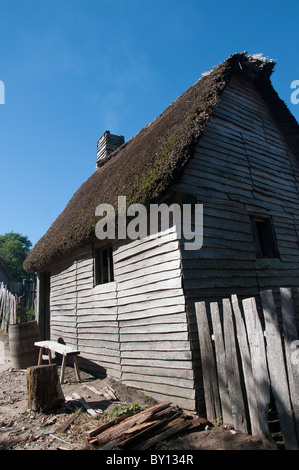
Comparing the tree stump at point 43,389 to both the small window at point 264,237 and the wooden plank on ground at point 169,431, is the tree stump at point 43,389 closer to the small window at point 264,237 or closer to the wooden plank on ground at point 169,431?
the wooden plank on ground at point 169,431

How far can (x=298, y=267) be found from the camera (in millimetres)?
6152

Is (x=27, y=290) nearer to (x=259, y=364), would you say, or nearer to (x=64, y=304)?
(x=64, y=304)

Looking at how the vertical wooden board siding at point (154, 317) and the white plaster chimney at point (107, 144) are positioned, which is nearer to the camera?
the vertical wooden board siding at point (154, 317)

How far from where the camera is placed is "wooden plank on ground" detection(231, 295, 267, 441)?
9.98 feet

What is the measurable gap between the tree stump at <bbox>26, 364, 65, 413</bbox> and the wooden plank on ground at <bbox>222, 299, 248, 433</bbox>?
9.26 ft

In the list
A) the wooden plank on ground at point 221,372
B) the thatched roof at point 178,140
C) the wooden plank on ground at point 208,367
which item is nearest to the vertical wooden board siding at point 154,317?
the wooden plank on ground at point 208,367

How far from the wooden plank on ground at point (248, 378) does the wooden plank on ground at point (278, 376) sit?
0.31 meters

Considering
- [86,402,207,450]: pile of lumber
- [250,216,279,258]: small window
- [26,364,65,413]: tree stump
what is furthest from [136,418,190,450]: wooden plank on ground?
[250,216,279,258]: small window

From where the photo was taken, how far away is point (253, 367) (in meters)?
3.07

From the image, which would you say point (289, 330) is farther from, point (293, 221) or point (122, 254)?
point (293, 221)

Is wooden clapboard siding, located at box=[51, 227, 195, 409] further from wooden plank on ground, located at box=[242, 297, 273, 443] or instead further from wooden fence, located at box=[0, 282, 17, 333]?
wooden fence, located at box=[0, 282, 17, 333]

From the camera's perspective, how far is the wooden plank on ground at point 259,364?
2.94 m
